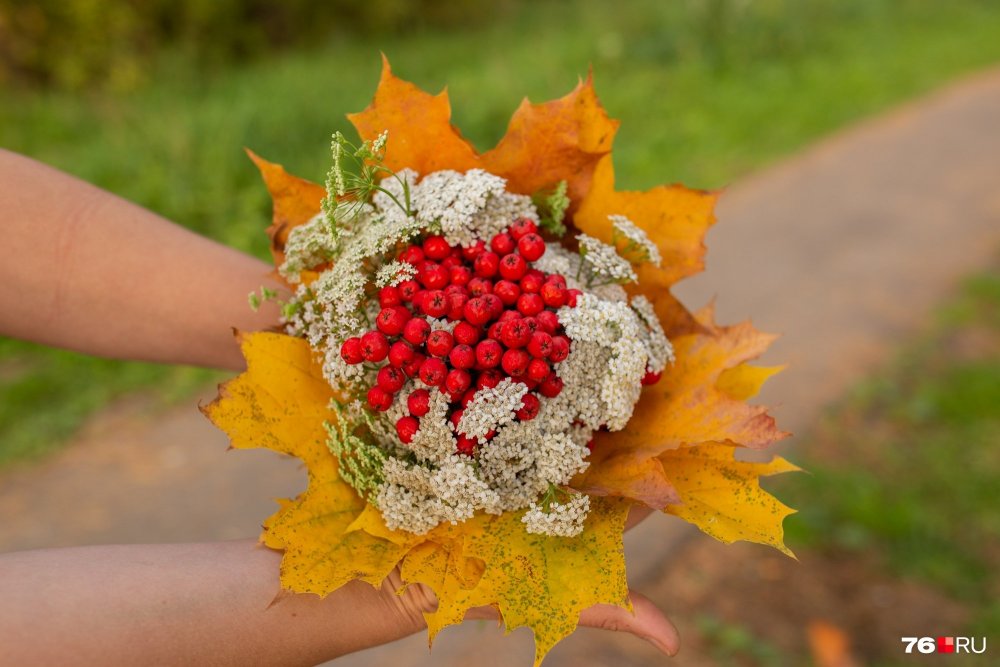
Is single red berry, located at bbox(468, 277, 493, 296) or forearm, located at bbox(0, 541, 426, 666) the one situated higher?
single red berry, located at bbox(468, 277, 493, 296)

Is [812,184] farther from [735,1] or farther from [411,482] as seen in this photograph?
[411,482]

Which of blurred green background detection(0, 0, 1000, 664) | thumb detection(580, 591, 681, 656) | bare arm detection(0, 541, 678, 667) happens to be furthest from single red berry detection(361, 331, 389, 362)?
blurred green background detection(0, 0, 1000, 664)

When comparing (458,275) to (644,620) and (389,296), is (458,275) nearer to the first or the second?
(389,296)

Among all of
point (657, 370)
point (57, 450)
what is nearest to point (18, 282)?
point (657, 370)

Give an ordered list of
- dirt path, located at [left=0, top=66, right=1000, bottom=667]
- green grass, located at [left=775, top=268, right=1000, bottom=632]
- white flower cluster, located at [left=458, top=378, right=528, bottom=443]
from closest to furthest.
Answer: white flower cluster, located at [left=458, top=378, right=528, bottom=443]
green grass, located at [left=775, top=268, right=1000, bottom=632]
dirt path, located at [left=0, top=66, right=1000, bottom=667]

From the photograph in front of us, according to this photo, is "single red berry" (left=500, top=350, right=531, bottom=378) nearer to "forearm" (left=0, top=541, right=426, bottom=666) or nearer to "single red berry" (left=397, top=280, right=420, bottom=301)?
"single red berry" (left=397, top=280, right=420, bottom=301)

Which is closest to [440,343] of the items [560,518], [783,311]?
[560,518]
